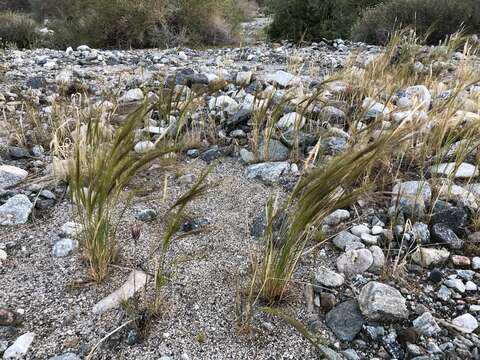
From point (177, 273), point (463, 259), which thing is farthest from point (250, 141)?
point (463, 259)

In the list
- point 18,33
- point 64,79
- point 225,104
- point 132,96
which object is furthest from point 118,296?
point 18,33

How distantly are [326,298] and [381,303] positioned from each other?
0.67 feet

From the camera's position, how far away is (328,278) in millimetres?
1736

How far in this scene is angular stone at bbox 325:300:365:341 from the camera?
151cm

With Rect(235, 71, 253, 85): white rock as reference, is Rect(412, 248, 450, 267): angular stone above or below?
below

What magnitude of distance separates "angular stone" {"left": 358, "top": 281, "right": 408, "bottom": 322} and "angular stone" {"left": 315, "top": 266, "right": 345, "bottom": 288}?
12 cm

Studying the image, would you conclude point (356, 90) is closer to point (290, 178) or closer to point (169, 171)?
point (290, 178)

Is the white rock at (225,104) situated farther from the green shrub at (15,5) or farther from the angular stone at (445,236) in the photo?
the green shrub at (15,5)

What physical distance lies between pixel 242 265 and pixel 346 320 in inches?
19.2

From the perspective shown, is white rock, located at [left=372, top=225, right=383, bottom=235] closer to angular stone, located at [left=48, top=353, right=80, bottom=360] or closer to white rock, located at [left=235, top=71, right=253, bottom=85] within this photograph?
angular stone, located at [left=48, top=353, right=80, bottom=360]

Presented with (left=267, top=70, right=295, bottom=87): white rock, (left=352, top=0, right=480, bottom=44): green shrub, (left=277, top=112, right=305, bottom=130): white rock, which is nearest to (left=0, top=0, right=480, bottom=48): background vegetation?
(left=352, top=0, right=480, bottom=44): green shrub

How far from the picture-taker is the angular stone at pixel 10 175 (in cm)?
246

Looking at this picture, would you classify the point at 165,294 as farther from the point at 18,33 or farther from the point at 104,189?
the point at 18,33

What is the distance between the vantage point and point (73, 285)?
67.0 inches
